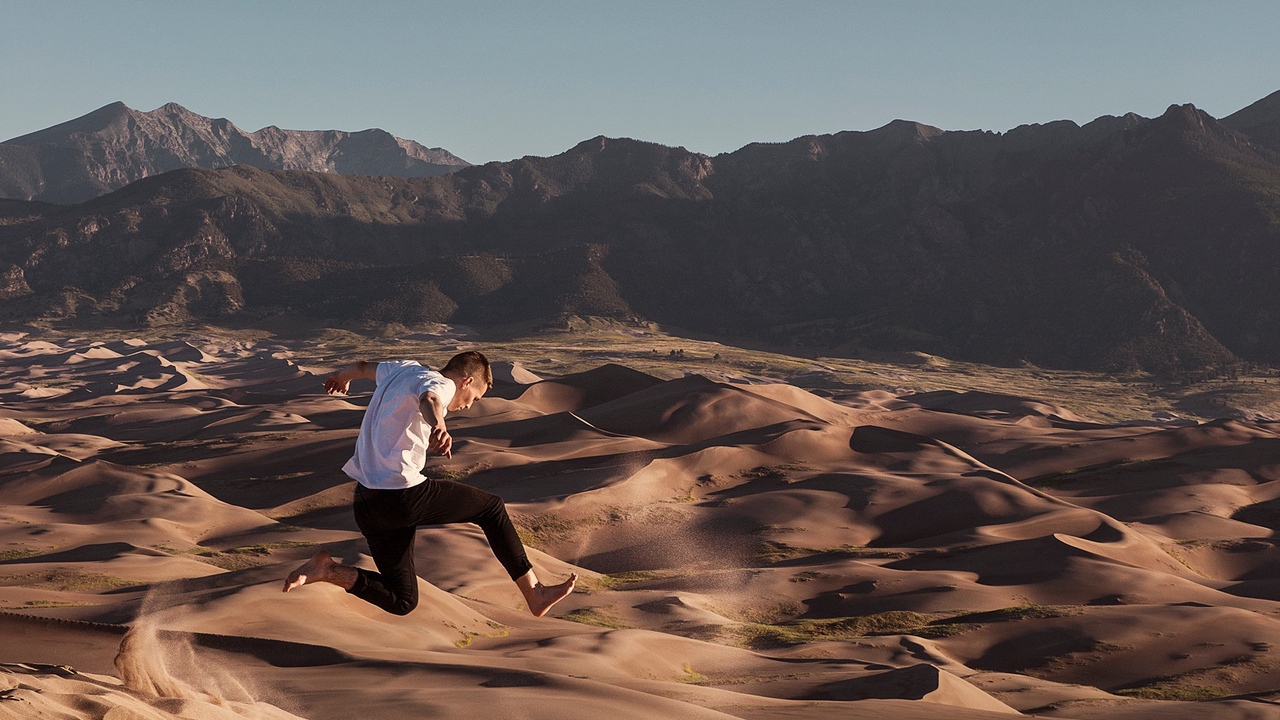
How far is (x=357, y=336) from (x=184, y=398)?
326 feet

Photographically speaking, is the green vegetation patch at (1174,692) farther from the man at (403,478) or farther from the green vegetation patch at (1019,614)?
the man at (403,478)

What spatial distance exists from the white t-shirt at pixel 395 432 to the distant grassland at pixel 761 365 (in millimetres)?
105504

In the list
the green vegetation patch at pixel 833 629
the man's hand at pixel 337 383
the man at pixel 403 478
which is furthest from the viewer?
the green vegetation patch at pixel 833 629

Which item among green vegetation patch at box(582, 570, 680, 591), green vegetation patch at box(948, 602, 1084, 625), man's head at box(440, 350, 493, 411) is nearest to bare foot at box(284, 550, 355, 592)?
man's head at box(440, 350, 493, 411)

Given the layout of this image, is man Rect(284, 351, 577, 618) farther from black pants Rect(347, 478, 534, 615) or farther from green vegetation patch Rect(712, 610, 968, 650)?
green vegetation patch Rect(712, 610, 968, 650)

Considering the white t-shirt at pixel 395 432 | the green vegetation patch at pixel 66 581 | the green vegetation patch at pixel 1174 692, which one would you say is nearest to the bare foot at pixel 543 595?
the white t-shirt at pixel 395 432


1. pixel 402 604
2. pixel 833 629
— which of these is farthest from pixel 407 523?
pixel 833 629

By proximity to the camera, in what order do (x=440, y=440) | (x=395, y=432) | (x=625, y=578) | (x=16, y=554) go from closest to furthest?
(x=440, y=440)
(x=395, y=432)
(x=16, y=554)
(x=625, y=578)

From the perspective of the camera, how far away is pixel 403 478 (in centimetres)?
758

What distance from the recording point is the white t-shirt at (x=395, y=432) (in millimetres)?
7316

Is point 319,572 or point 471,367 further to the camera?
point 319,572

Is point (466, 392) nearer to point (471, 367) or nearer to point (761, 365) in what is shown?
point (471, 367)

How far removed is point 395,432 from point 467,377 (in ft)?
1.88

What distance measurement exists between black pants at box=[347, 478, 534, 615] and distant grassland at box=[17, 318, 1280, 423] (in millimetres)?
104541
